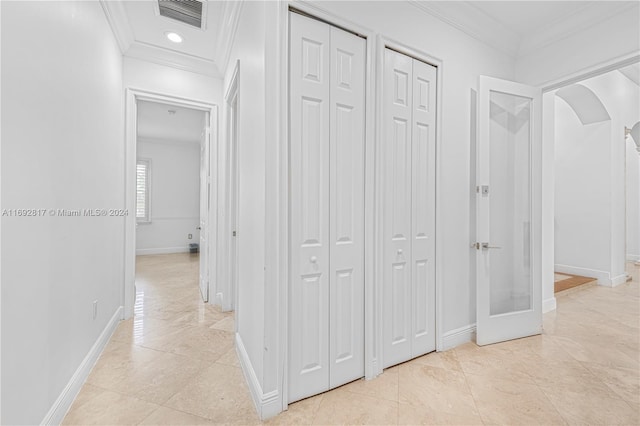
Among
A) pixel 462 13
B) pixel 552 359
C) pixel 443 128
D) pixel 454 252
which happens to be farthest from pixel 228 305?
pixel 462 13

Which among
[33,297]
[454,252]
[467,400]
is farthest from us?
[454,252]

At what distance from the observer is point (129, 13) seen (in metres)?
2.52

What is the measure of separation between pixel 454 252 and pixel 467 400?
1.12 metres

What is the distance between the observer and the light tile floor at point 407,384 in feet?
5.30

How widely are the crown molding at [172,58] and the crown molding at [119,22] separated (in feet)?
0.29

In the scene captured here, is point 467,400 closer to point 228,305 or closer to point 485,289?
point 485,289

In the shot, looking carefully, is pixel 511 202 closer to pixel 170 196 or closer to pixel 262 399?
pixel 262 399

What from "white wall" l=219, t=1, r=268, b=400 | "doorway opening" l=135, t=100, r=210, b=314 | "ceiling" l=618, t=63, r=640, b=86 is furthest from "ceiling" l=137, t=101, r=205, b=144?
"ceiling" l=618, t=63, r=640, b=86

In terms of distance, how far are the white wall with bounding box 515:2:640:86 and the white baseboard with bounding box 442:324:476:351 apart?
2.45 metres

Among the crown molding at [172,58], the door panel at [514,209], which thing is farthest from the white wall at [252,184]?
the door panel at [514,209]

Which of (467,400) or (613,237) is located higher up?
(613,237)

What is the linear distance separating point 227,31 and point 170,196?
19.2 ft

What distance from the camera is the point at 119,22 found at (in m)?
2.52

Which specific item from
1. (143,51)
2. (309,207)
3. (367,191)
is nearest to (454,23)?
(367,191)
